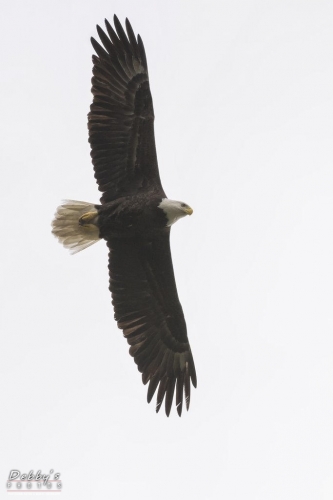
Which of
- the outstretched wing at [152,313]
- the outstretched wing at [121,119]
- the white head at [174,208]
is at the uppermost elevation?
the outstretched wing at [121,119]

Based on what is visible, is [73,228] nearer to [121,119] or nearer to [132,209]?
[132,209]

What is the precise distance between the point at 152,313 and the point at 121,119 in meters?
2.07

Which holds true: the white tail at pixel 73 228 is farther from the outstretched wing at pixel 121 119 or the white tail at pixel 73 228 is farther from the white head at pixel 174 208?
the white head at pixel 174 208

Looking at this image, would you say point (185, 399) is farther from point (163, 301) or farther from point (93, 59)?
point (93, 59)

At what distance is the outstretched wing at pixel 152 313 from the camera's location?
9812mm

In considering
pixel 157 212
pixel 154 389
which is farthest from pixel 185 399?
pixel 157 212

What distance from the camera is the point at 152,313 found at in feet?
32.9

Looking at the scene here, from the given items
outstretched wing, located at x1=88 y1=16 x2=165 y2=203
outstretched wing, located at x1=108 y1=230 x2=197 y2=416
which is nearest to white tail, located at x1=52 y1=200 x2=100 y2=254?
outstretched wing, located at x1=108 y1=230 x2=197 y2=416

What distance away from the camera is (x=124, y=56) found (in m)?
9.55

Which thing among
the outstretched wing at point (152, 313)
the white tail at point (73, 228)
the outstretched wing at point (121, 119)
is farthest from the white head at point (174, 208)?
the white tail at point (73, 228)

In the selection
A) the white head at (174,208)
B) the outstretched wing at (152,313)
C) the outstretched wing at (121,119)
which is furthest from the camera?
the outstretched wing at (152,313)

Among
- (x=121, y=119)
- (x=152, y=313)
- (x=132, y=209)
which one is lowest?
(x=152, y=313)

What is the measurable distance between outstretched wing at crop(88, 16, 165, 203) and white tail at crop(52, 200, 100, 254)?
0.43 meters

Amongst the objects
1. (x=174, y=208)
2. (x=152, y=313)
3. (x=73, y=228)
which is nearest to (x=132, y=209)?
(x=174, y=208)
